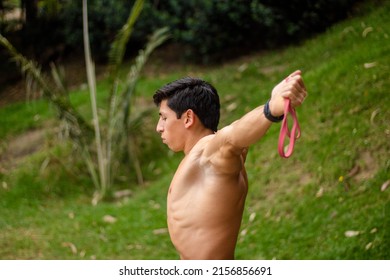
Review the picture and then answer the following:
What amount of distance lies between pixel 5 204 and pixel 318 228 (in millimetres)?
3694

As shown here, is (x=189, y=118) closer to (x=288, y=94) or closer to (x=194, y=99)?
(x=194, y=99)

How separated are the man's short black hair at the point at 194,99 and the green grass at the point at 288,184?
235 centimetres

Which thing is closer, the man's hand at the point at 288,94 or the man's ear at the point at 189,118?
the man's hand at the point at 288,94

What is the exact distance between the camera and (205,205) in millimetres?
3121

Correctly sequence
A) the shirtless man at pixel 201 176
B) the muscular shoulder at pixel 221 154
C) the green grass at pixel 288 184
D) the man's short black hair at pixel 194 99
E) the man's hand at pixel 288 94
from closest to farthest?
the man's hand at pixel 288 94
the muscular shoulder at pixel 221 154
the shirtless man at pixel 201 176
the man's short black hair at pixel 194 99
the green grass at pixel 288 184

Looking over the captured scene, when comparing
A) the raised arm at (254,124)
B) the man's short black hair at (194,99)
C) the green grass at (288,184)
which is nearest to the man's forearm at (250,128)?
the raised arm at (254,124)

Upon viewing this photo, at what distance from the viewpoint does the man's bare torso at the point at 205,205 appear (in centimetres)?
310

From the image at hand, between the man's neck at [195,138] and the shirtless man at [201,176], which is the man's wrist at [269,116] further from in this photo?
the man's neck at [195,138]

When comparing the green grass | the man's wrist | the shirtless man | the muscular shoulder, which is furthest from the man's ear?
the green grass

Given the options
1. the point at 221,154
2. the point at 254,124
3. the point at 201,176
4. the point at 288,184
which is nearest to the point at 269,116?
the point at 254,124

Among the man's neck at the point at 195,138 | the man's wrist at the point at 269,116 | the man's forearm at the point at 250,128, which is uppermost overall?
the man's wrist at the point at 269,116

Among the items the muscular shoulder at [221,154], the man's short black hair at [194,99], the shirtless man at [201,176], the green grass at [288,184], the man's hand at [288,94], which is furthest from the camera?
the green grass at [288,184]

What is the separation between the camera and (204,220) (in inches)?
124
